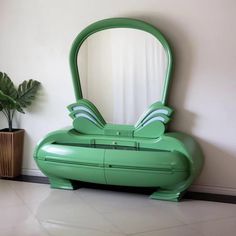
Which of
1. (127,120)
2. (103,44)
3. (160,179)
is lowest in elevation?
(160,179)

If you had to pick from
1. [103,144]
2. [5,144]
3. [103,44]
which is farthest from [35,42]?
[103,144]

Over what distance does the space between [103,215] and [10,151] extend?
140 centimetres

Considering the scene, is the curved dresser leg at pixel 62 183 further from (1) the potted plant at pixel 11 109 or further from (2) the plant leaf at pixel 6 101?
(2) the plant leaf at pixel 6 101

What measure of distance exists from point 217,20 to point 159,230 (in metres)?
1.82

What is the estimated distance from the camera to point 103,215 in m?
2.74

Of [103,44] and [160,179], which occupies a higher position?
[103,44]

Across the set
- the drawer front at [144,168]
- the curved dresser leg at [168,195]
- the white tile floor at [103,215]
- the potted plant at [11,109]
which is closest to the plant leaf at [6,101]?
the potted plant at [11,109]

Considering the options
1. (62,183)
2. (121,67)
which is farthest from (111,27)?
(62,183)

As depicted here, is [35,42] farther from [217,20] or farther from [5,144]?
[217,20]

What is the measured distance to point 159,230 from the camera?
2.49 metres

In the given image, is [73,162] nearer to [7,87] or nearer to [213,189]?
[7,87]

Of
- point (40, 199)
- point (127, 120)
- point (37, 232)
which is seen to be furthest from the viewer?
point (127, 120)

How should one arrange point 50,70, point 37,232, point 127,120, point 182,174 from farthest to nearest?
1. point 50,70
2. point 127,120
3. point 182,174
4. point 37,232

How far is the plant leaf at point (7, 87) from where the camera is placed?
364 centimetres
